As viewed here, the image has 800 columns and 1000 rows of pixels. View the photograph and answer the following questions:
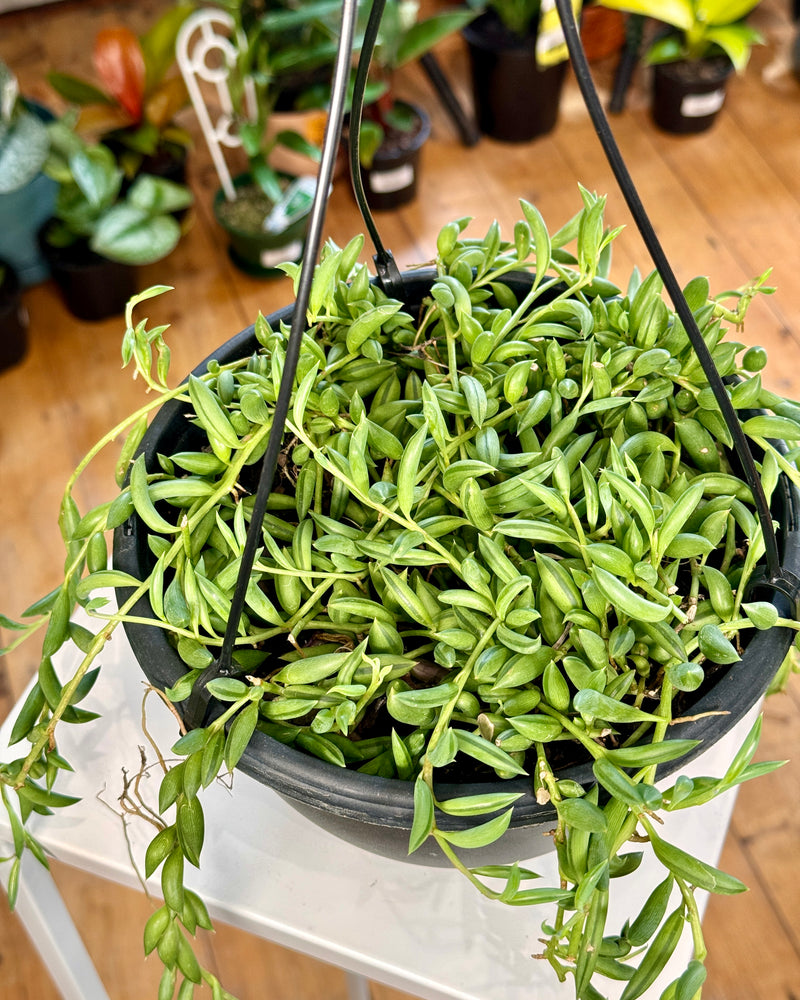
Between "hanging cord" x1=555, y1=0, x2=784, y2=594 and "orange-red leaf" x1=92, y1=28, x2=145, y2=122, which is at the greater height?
"hanging cord" x1=555, y1=0, x2=784, y2=594

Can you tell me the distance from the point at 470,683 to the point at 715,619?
139 millimetres

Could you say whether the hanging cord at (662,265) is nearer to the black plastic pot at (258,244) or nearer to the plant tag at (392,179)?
the black plastic pot at (258,244)

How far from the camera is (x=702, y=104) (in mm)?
1990

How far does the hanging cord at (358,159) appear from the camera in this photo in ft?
1.70

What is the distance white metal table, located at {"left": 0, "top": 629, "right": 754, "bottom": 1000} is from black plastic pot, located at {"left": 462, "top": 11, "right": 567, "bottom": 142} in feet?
5.18

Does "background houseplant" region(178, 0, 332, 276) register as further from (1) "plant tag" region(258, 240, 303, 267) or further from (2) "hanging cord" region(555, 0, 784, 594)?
(2) "hanging cord" region(555, 0, 784, 594)

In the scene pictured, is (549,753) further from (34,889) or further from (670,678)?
(34,889)

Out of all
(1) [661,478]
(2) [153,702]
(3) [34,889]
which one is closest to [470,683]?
(1) [661,478]

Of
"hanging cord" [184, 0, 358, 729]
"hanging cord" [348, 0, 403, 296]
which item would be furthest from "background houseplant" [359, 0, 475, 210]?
"hanging cord" [184, 0, 358, 729]

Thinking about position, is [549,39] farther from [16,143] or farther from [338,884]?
[338,884]

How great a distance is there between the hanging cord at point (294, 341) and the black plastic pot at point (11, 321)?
136 centimetres

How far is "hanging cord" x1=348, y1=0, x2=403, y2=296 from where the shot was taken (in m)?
0.52

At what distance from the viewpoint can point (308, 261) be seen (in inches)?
16.9

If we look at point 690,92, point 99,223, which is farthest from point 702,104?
point 99,223
